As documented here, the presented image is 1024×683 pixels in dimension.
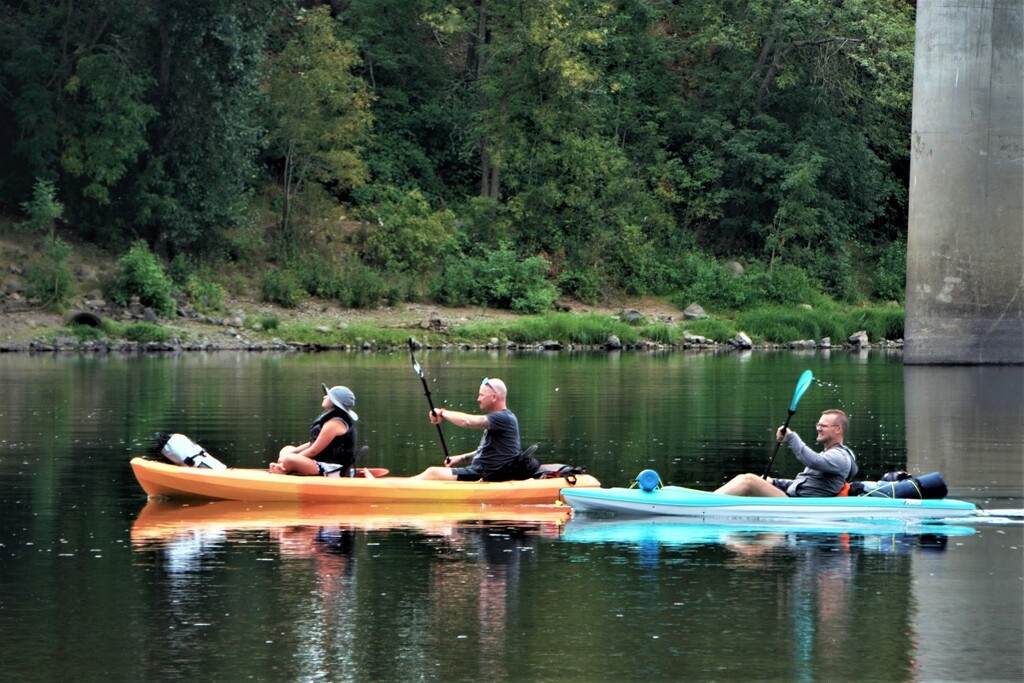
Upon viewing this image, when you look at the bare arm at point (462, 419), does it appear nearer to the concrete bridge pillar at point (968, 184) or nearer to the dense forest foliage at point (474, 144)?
the concrete bridge pillar at point (968, 184)

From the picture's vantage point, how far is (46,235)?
148ft

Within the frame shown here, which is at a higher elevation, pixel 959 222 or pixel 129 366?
pixel 959 222

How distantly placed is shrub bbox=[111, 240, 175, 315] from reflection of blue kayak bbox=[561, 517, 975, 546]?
1197 inches

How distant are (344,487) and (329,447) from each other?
55cm

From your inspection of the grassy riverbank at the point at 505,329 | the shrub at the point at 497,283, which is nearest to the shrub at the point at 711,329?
the grassy riverbank at the point at 505,329

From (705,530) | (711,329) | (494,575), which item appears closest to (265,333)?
(711,329)

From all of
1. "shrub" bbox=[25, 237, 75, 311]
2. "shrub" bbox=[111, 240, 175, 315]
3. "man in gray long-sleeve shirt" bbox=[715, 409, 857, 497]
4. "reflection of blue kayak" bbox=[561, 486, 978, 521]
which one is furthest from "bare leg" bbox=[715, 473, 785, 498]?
"shrub" bbox=[111, 240, 175, 315]

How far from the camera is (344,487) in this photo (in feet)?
52.7

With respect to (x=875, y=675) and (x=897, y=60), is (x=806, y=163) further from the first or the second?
(x=875, y=675)

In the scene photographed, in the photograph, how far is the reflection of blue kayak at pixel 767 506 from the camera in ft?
49.2

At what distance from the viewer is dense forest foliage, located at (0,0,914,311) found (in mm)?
45000

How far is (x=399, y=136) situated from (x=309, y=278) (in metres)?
7.81

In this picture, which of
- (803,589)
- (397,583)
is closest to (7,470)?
(397,583)

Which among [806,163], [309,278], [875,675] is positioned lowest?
[875,675]
